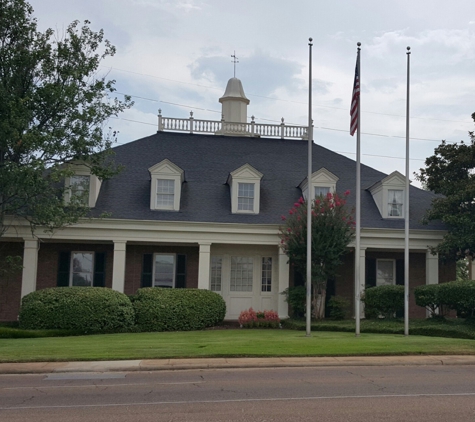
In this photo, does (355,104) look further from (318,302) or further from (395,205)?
(318,302)

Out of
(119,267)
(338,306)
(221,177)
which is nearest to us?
(119,267)

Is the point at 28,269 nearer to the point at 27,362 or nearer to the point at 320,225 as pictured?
the point at 27,362

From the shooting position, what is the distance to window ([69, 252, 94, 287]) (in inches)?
1101

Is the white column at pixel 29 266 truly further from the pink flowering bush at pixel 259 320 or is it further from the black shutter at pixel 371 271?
the black shutter at pixel 371 271

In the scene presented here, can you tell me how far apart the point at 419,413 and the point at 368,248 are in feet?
65.6

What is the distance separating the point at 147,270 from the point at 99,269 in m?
2.20

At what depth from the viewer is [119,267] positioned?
85.4 ft

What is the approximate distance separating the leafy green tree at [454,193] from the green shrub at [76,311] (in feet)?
45.3

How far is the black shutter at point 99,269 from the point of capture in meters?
28.0

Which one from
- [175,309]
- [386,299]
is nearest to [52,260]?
[175,309]

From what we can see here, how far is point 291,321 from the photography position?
83.4 ft

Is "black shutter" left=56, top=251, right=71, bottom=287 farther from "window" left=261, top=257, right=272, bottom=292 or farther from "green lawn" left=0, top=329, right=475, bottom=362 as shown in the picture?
"window" left=261, top=257, right=272, bottom=292

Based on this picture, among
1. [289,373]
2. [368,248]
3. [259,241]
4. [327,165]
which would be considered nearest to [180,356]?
[289,373]

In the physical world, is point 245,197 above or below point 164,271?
above
